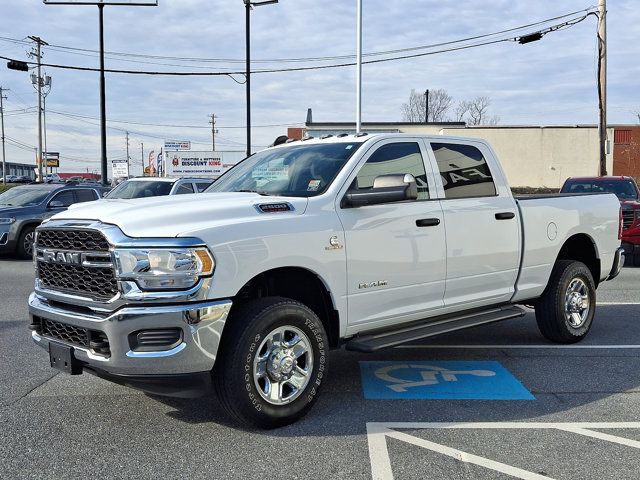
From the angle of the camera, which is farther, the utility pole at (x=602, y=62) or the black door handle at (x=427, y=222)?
the utility pole at (x=602, y=62)

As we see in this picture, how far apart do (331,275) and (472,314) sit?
5.96 ft

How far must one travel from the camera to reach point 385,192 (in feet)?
14.9

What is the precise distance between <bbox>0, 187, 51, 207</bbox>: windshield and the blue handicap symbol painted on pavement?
11448mm

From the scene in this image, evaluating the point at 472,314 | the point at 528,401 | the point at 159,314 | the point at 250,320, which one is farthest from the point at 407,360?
the point at 159,314

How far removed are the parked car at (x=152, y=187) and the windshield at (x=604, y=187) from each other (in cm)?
826

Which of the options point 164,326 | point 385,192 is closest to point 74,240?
point 164,326

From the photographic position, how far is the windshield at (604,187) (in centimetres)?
1397

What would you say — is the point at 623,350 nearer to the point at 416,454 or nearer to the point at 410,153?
the point at 410,153

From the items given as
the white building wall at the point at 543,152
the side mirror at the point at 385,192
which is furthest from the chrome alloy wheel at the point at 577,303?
the white building wall at the point at 543,152

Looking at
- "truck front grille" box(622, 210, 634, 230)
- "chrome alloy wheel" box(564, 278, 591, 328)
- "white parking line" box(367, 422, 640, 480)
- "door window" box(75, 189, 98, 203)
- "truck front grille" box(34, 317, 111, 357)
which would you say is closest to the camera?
"white parking line" box(367, 422, 640, 480)

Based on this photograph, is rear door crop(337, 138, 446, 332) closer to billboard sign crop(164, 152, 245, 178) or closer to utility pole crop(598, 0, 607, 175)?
utility pole crop(598, 0, 607, 175)

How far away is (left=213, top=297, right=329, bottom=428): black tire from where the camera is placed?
13.0 ft

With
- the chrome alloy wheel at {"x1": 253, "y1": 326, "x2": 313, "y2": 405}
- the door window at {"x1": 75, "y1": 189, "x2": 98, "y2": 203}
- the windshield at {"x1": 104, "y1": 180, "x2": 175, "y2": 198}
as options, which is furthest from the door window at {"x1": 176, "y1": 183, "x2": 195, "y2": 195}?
the chrome alloy wheel at {"x1": 253, "y1": 326, "x2": 313, "y2": 405}

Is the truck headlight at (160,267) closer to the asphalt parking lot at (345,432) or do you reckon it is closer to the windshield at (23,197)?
the asphalt parking lot at (345,432)
